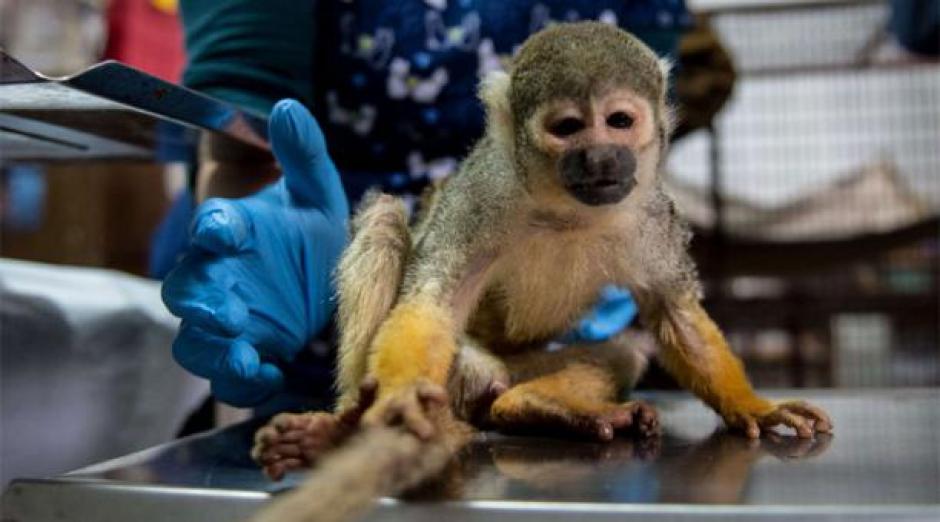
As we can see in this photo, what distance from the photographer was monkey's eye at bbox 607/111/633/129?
3.04 feet

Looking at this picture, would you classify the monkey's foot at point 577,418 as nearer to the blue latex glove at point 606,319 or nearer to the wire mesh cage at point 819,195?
the blue latex glove at point 606,319

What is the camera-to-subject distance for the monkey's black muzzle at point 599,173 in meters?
0.90

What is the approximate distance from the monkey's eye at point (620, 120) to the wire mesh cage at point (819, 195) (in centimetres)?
185

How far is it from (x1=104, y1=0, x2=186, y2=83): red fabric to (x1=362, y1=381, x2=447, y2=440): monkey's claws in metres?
1.68

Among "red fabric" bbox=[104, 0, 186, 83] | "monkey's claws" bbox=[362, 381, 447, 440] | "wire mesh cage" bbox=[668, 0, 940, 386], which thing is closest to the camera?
"monkey's claws" bbox=[362, 381, 447, 440]

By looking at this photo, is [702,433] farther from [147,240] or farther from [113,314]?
[147,240]

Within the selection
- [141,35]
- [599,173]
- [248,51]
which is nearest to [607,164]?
[599,173]

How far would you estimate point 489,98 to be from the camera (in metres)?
1.07

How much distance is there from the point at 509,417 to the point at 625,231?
244 millimetres

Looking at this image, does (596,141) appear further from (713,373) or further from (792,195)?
(792,195)

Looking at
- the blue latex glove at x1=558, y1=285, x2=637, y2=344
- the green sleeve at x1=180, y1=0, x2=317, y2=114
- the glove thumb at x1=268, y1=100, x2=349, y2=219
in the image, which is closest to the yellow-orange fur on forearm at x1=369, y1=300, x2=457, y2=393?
the glove thumb at x1=268, y1=100, x2=349, y2=219

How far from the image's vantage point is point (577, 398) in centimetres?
105

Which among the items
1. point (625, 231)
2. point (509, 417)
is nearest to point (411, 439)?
point (509, 417)

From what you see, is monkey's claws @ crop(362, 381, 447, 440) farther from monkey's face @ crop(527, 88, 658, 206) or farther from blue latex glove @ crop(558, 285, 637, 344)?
blue latex glove @ crop(558, 285, 637, 344)
